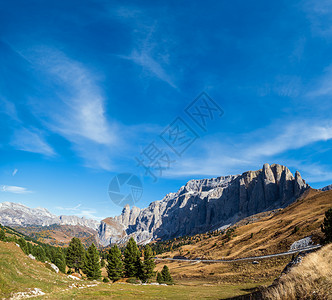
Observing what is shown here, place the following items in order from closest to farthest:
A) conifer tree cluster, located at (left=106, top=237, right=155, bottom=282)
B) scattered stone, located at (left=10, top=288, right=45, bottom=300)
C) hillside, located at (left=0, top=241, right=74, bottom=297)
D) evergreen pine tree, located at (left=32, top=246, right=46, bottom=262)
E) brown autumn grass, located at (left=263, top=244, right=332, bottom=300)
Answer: brown autumn grass, located at (left=263, top=244, right=332, bottom=300), scattered stone, located at (left=10, top=288, right=45, bottom=300), hillside, located at (left=0, top=241, right=74, bottom=297), conifer tree cluster, located at (left=106, top=237, right=155, bottom=282), evergreen pine tree, located at (left=32, top=246, right=46, bottom=262)

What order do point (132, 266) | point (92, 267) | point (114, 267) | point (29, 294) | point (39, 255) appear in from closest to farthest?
point (29, 294) → point (132, 266) → point (114, 267) → point (92, 267) → point (39, 255)

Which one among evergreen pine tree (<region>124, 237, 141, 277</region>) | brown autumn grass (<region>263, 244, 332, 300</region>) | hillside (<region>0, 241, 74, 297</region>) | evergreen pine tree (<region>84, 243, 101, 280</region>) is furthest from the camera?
evergreen pine tree (<region>84, 243, 101, 280</region>)

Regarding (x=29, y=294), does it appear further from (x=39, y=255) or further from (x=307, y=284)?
(x=39, y=255)

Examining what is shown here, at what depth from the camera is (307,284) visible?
10.9 meters

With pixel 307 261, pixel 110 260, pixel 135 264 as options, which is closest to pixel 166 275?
pixel 135 264

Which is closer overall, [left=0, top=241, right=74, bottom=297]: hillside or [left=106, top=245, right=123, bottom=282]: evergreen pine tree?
[left=0, top=241, right=74, bottom=297]: hillside

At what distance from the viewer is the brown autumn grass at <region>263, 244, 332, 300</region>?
33.7 ft

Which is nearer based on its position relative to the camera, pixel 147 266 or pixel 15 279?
pixel 15 279

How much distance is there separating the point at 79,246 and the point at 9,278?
73863 millimetres

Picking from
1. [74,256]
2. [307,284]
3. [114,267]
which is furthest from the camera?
[74,256]

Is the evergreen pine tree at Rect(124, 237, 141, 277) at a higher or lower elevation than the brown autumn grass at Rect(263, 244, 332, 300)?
lower

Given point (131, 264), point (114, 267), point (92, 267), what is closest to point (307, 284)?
point (131, 264)

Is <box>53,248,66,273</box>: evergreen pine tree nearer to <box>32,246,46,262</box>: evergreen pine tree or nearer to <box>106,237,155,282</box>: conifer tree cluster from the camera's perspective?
<box>32,246,46,262</box>: evergreen pine tree

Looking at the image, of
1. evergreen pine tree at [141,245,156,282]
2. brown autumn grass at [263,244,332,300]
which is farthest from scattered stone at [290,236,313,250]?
brown autumn grass at [263,244,332,300]
